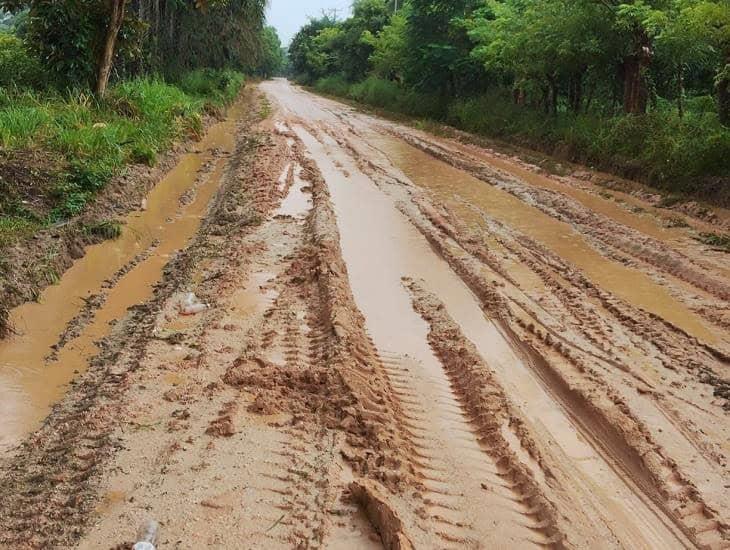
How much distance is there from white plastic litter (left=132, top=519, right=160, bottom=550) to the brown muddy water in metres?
1.33

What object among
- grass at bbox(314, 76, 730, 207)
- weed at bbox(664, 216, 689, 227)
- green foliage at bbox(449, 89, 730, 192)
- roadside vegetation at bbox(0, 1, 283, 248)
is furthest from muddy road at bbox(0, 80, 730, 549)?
green foliage at bbox(449, 89, 730, 192)

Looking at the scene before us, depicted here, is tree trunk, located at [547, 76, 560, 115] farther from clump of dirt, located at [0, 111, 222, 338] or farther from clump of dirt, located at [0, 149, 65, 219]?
clump of dirt, located at [0, 149, 65, 219]

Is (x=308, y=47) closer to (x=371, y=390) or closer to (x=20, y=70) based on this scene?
(x=20, y=70)

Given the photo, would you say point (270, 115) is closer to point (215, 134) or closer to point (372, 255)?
point (215, 134)

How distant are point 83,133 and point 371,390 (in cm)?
766

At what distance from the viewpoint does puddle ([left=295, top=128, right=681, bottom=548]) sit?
345 centimetres

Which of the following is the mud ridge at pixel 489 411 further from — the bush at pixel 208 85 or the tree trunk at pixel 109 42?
the bush at pixel 208 85

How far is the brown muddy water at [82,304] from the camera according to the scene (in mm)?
4363

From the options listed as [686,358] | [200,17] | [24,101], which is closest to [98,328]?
[686,358]

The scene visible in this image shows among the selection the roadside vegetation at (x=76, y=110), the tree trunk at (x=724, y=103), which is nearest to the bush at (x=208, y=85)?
the roadside vegetation at (x=76, y=110)

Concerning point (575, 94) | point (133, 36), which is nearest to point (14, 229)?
point (133, 36)

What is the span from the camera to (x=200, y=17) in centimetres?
2467

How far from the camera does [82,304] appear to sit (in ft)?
19.8

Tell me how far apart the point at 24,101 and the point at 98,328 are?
806 centimetres
